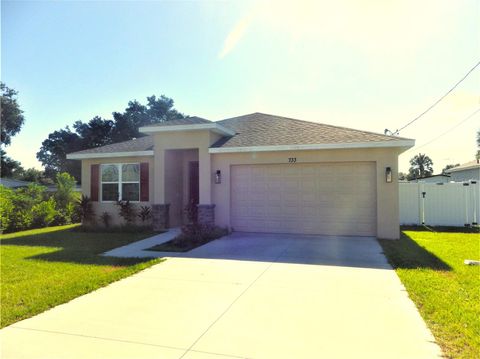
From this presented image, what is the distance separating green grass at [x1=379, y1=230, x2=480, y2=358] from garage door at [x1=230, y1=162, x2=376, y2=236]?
4.53 feet

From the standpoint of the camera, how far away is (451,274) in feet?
19.9

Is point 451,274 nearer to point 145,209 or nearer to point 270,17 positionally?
point 270,17

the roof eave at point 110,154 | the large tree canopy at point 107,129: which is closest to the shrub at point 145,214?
the roof eave at point 110,154

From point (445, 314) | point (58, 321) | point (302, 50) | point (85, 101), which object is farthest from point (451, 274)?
point (85, 101)

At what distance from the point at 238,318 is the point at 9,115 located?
36.9 meters

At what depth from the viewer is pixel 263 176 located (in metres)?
11.3

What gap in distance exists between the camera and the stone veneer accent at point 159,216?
12.3 m

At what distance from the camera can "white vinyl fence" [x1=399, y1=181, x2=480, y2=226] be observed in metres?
12.8

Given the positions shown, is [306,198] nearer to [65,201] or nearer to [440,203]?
[440,203]

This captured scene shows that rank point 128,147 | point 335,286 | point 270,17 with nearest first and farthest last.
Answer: point 335,286 → point 270,17 → point 128,147

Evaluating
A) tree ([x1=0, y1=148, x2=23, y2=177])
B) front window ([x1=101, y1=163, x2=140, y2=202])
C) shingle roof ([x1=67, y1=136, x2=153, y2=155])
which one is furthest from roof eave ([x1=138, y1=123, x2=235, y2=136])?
tree ([x1=0, y1=148, x2=23, y2=177])

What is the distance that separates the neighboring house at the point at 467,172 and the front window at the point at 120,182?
22353 millimetres

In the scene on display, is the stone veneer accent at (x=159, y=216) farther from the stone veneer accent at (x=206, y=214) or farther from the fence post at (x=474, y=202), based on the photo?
the fence post at (x=474, y=202)

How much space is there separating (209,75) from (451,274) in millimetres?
9151
